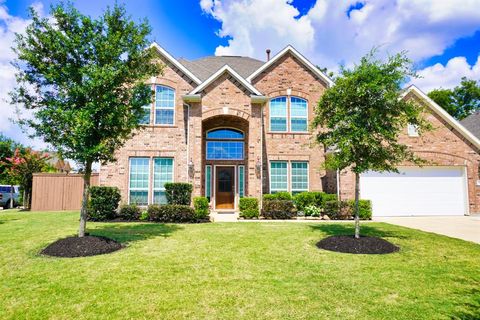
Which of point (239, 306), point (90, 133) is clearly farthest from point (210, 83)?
point (239, 306)

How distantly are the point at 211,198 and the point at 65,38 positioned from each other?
10643 mm

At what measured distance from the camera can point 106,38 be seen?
7922 mm

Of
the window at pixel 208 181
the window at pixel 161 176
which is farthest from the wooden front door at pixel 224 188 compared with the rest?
the window at pixel 161 176

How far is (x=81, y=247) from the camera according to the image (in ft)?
23.6

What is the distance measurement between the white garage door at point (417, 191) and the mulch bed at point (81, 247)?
12.2 metres

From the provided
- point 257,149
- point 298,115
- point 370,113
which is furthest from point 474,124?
point 370,113

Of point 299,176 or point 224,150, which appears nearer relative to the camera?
point 299,176

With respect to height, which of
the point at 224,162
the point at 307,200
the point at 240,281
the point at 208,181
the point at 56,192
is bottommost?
the point at 240,281

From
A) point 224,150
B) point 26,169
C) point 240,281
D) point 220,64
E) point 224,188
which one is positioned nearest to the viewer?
→ point 240,281

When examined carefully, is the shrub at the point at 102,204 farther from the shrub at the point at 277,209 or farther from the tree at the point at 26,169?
the tree at the point at 26,169

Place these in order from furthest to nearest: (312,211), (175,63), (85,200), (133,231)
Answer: (175,63) → (312,211) → (133,231) → (85,200)

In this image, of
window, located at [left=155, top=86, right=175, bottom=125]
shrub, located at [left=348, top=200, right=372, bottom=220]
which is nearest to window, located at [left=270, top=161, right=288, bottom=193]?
shrub, located at [left=348, top=200, right=372, bottom=220]

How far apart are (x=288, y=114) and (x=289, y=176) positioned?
138 inches

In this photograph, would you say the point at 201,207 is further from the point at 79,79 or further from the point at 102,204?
the point at 79,79
